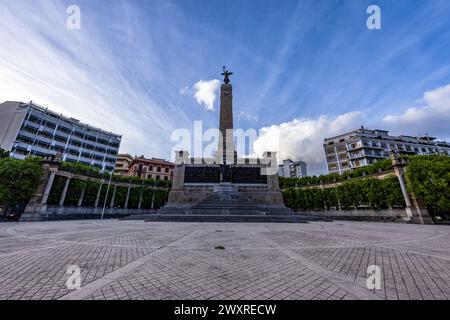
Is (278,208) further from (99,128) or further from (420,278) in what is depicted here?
(99,128)

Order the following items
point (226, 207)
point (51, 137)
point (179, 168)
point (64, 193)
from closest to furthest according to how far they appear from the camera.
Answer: point (226, 207) < point (64, 193) < point (179, 168) < point (51, 137)

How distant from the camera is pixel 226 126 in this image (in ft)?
101

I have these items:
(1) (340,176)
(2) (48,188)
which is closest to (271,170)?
(1) (340,176)

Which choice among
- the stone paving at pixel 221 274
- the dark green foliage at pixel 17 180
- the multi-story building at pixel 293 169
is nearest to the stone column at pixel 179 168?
the dark green foliage at pixel 17 180

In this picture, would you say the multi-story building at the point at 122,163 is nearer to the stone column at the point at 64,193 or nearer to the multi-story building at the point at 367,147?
the stone column at the point at 64,193

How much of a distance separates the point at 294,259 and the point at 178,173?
25604 millimetres

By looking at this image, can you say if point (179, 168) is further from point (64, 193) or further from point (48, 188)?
Result: point (48, 188)

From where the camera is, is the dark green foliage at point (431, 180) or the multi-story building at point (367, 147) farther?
the multi-story building at point (367, 147)

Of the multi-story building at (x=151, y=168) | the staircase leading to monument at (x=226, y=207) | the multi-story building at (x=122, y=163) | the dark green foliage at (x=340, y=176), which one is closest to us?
the staircase leading to monument at (x=226, y=207)

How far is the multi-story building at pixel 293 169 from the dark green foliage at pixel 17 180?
341ft

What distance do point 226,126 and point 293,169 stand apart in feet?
307

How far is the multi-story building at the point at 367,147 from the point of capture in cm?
5969

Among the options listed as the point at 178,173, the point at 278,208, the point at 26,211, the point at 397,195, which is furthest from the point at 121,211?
the point at 397,195

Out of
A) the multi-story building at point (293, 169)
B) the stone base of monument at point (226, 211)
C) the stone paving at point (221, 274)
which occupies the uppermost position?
the multi-story building at point (293, 169)
